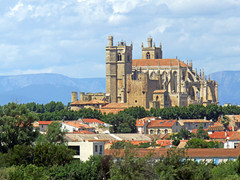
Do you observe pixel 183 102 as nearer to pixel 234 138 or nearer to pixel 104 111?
pixel 104 111

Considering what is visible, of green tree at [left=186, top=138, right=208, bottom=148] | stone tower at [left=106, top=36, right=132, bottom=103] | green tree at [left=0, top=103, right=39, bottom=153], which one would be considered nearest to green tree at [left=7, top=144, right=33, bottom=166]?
green tree at [left=0, top=103, right=39, bottom=153]

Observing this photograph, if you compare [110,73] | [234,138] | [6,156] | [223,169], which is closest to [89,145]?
[6,156]

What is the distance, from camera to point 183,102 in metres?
160

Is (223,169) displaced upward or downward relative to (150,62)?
downward

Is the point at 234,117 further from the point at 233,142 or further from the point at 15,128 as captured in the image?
the point at 15,128

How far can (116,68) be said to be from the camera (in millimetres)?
171000

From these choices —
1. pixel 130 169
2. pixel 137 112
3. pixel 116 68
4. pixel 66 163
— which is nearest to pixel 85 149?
pixel 66 163

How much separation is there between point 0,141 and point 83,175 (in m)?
16.9

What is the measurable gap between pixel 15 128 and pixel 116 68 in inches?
3700

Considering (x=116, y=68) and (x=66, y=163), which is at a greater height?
(x=116, y=68)

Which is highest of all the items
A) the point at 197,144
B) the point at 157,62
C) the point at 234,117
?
the point at 157,62

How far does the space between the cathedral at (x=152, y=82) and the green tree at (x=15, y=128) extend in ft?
252

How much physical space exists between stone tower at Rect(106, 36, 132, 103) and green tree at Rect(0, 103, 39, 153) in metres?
86.6

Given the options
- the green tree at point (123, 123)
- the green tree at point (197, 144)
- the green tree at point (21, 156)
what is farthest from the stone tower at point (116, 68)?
the green tree at point (21, 156)
